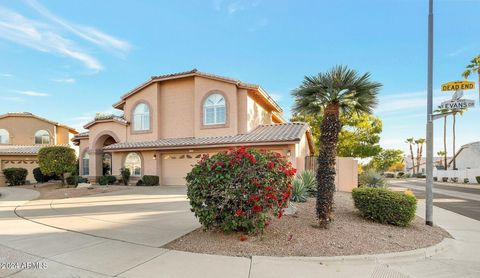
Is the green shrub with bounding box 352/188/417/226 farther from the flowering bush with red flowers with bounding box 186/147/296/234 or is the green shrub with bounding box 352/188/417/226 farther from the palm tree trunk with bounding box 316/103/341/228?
the flowering bush with red flowers with bounding box 186/147/296/234

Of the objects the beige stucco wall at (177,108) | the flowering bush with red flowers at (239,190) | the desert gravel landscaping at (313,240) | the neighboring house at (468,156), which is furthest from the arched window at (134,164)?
the neighboring house at (468,156)

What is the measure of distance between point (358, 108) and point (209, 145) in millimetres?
10503

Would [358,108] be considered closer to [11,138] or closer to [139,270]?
[139,270]

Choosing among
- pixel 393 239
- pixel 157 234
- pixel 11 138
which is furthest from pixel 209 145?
pixel 11 138

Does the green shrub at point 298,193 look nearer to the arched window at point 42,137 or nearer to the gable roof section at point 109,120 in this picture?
the gable roof section at point 109,120

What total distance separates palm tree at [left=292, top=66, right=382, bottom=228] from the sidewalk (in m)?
2.00

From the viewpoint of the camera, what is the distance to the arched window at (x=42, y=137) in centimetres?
2873

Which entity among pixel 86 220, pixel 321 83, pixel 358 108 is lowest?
pixel 86 220

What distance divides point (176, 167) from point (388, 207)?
576 inches

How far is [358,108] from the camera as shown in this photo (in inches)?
301

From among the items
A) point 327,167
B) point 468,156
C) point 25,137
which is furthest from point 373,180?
point 468,156

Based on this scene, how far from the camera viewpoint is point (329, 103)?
23.4 ft

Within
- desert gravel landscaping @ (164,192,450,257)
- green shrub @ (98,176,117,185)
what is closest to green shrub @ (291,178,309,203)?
desert gravel landscaping @ (164,192,450,257)

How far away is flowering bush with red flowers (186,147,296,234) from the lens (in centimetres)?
560
